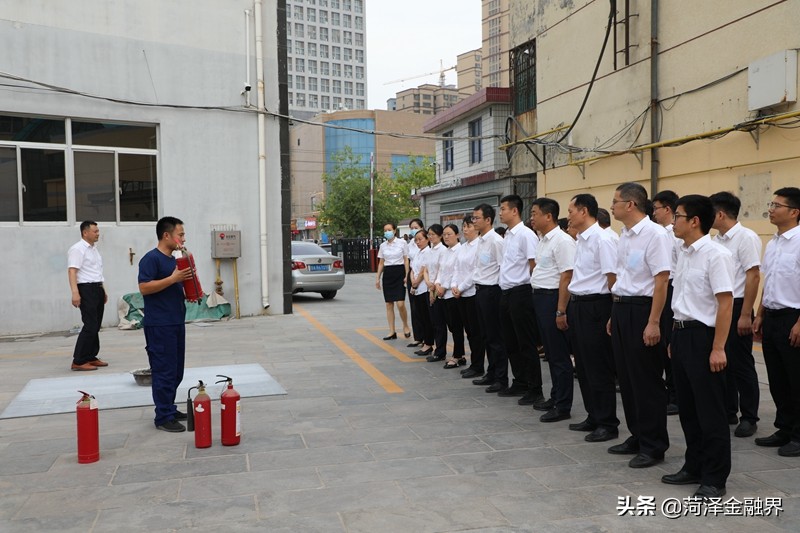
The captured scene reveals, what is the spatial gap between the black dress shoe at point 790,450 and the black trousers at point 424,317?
5.13 meters

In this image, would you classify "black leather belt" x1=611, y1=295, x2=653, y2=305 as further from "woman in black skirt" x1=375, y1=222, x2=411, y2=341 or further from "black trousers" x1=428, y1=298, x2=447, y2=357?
"woman in black skirt" x1=375, y1=222, x2=411, y2=341

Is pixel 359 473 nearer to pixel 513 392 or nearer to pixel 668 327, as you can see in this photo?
pixel 513 392

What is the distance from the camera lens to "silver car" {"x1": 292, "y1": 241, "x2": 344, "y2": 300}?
16.8 m

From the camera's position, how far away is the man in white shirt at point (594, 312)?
5.23m

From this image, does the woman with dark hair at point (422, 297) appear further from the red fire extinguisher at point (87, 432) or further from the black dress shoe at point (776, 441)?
the red fire extinguisher at point (87, 432)

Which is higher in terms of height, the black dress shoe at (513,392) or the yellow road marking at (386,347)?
the black dress shoe at (513,392)

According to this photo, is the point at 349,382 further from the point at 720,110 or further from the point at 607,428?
the point at 720,110

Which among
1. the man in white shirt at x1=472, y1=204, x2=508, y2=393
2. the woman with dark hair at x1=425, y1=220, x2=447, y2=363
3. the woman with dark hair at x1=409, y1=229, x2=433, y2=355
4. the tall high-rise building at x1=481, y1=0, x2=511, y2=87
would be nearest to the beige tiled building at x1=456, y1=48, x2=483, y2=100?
the tall high-rise building at x1=481, y1=0, x2=511, y2=87

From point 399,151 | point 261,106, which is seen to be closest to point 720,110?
point 261,106

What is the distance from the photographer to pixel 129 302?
39.3 feet

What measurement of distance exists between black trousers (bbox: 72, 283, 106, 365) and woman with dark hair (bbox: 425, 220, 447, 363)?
422 cm

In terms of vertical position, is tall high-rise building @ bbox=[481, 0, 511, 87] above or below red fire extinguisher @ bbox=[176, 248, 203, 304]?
above

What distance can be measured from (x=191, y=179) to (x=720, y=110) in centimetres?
916

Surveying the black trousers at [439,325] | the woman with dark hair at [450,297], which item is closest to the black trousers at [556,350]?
the woman with dark hair at [450,297]
